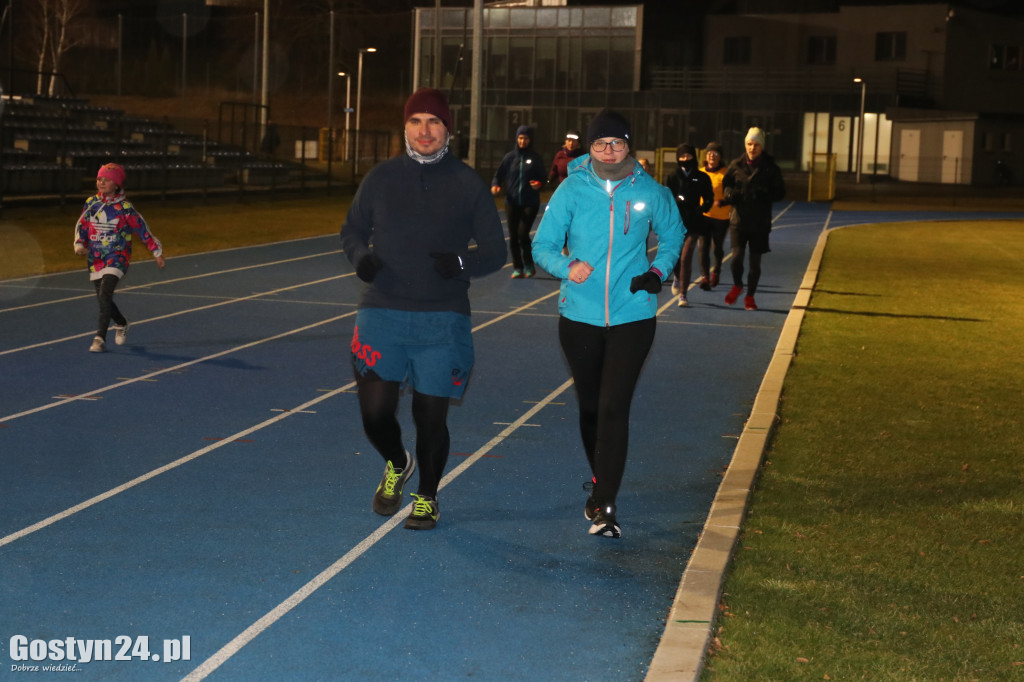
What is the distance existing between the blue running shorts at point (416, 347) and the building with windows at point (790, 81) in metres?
64.0

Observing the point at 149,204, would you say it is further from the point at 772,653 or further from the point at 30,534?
the point at 772,653

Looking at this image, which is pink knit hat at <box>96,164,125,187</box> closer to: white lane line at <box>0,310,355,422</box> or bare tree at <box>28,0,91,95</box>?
white lane line at <box>0,310,355,422</box>

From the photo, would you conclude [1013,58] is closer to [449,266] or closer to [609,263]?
[609,263]

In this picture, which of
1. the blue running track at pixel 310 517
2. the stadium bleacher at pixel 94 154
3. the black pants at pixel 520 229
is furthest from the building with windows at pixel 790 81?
the blue running track at pixel 310 517

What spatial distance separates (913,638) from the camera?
5184 mm

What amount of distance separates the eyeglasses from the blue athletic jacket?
145mm

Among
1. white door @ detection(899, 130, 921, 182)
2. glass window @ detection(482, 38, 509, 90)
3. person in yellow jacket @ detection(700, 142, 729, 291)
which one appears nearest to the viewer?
person in yellow jacket @ detection(700, 142, 729, 291)

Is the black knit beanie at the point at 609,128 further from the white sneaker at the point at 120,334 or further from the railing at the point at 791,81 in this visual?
the railing at the point at 791,81

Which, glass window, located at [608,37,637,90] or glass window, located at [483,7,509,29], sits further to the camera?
glass window, located at [483,7,509,29]

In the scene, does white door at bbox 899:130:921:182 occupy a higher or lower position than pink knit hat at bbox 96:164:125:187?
higher

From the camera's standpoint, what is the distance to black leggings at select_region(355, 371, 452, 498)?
655 cm

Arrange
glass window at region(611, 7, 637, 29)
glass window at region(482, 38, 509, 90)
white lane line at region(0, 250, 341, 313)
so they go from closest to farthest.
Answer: white lane line at region(0, 250, 341, 313), glass window at region(611, 7, 637, 29), glass window at region(482, 38, 509, 90)

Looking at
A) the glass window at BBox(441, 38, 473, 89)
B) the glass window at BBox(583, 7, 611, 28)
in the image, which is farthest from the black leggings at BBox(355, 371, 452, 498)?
the glass window at BBox(441, 38, 473, 89)

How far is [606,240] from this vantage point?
21.4 ft
